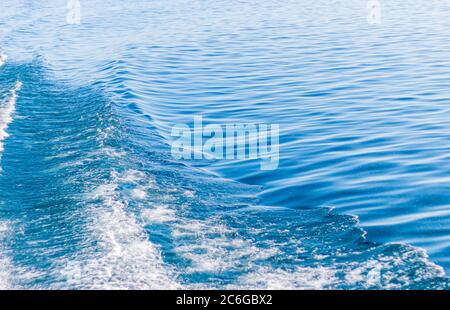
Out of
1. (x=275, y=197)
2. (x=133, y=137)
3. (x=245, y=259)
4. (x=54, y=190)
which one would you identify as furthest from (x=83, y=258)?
(x=133, y=137)

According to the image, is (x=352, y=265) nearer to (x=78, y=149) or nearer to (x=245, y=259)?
(x=245, y=259)

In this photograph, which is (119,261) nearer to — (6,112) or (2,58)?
(6,112)

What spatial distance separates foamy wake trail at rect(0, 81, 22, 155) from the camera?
17.7m

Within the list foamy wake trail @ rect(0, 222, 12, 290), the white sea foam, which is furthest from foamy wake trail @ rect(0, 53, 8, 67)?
foamy wake trail @ rect(0, 222, 12, 290)

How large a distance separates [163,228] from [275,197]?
9.85ft

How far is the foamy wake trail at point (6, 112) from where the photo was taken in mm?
17716

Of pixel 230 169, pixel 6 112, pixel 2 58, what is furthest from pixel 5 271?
pixel 2 58

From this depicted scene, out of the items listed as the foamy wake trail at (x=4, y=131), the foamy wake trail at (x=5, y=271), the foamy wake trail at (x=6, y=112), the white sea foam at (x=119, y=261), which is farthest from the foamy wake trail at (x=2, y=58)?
the foamy wake trail at (x=5, y=271)

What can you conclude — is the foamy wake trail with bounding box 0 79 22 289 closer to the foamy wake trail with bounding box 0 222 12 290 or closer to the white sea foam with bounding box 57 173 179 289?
the foamy wake trail with bounding box 0 222 12 290

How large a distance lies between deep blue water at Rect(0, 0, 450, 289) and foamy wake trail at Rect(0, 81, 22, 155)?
0.10m

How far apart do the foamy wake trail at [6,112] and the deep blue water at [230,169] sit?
3.9 inches

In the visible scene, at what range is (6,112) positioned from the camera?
20.0m

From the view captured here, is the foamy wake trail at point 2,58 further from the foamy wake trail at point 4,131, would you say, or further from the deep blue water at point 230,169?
the deep blue water at point 230,169

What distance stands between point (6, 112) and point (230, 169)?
8.07 meters
